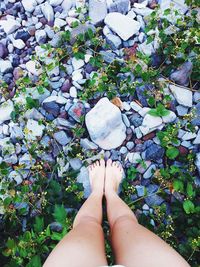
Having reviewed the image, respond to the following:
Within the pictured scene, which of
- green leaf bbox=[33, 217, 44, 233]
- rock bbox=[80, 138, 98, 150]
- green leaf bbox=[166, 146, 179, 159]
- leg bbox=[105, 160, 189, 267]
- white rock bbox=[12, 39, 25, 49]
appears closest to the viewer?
leg bbox=[105, 160, 189, 267]

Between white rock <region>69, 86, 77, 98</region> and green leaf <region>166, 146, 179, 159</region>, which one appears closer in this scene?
green leaf <region>166, 146, 179, 159</region>

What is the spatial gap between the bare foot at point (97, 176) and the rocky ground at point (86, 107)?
0.14ft

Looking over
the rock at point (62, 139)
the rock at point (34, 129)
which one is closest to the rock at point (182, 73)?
the rock at point (62, 139)

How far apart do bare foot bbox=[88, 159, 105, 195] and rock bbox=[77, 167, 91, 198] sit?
3cm

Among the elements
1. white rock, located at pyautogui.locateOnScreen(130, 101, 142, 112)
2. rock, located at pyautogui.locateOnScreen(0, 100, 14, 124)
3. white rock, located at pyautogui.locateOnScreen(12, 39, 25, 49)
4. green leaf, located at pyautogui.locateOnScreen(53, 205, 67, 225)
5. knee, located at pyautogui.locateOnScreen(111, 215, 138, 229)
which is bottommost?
green leaf, located at pyautogui.locateOnScreen(53, 205, 67, 225)

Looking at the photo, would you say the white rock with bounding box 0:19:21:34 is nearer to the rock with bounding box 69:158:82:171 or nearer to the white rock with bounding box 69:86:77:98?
the white rock with bounding box 69:86:77:98

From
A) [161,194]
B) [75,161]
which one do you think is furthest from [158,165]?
[75,161]

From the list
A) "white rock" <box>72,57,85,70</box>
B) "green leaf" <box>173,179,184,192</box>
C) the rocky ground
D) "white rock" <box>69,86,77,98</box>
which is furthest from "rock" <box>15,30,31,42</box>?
"green leaf" <box>173,179,184,192</box>

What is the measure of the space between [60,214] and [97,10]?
4.16 ft

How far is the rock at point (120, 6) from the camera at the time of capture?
2.55m

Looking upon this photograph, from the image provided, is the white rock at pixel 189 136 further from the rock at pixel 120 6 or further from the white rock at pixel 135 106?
the rock at pixel 120 6

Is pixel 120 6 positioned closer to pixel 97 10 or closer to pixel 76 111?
pixel 97 10

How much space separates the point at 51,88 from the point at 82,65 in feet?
0.76

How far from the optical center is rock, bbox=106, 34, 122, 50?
97.6 inches
